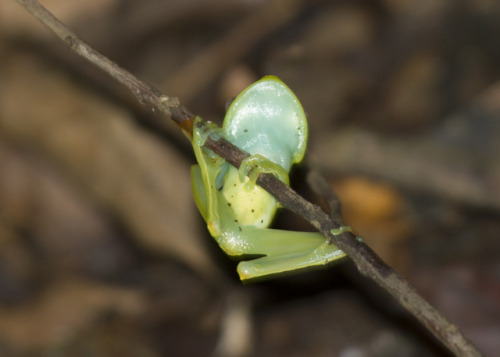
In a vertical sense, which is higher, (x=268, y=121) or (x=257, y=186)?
(x=268, y=121)

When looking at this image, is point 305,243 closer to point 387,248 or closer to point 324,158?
point 387,248

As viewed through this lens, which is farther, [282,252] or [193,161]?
[193,161]

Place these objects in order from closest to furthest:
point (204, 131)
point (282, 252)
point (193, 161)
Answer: point (204, 131) → point (282, 252) → point (193, 161)

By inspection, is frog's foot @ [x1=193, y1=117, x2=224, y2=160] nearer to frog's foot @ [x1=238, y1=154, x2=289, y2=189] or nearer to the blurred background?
frog's foot @ [x1=238, y1=154, x2=289, y2=189]

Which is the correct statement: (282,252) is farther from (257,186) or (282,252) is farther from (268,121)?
(268,121)

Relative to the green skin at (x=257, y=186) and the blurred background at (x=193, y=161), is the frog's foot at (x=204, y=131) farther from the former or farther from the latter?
the blurred background at (x=193, y=161)

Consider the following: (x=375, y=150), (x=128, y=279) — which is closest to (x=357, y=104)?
(x=375, y=150)

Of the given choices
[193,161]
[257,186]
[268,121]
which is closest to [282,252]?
[257,186]
